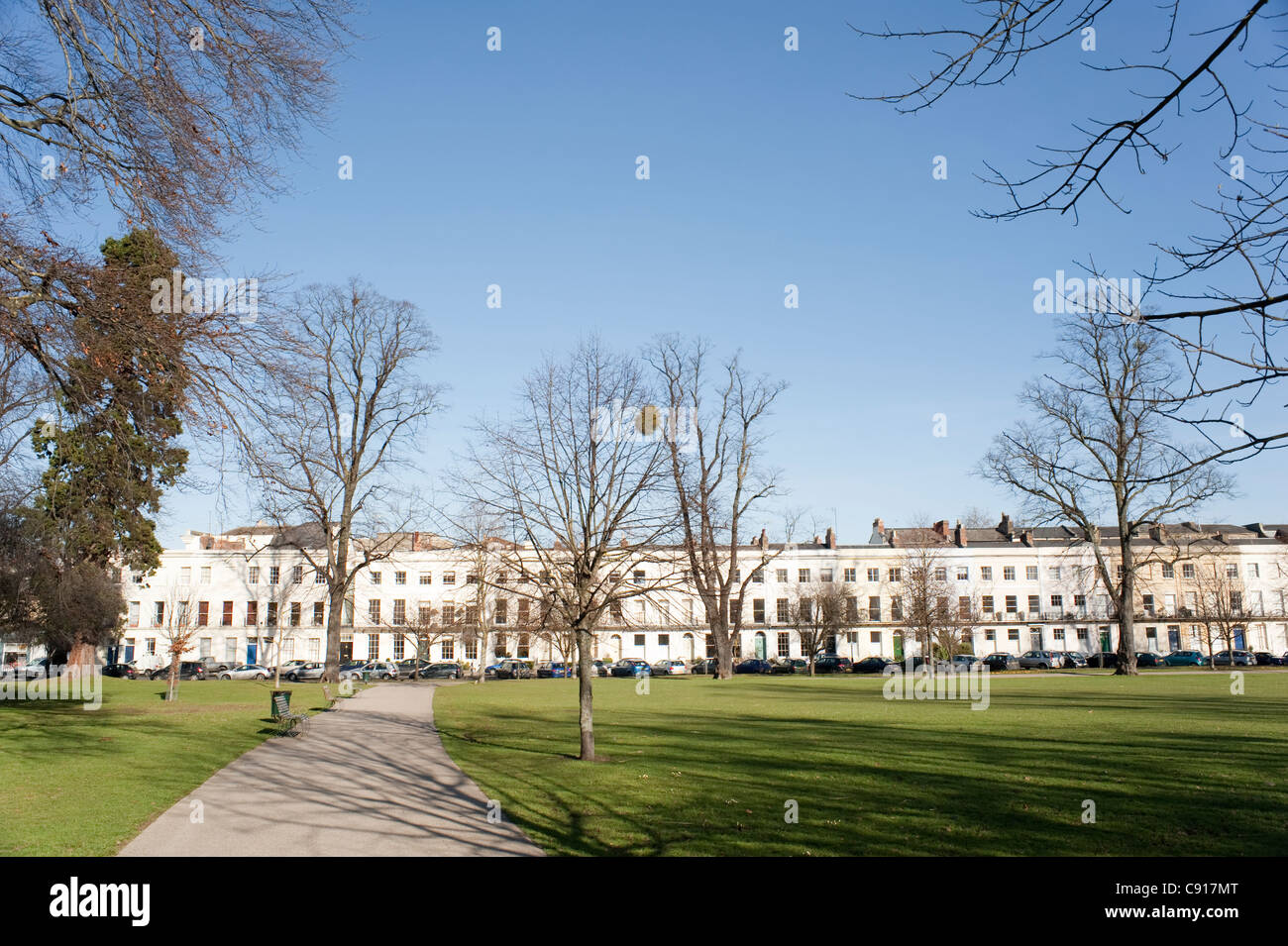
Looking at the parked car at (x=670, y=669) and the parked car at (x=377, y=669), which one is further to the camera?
the parked car at (x=670, y=669)

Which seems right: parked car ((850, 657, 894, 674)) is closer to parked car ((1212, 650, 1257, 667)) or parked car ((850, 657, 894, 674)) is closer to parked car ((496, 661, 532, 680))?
parked car ((1212, 650, 1257, 667))

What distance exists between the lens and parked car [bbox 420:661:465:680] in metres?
68.7

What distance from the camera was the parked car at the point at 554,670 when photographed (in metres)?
72.1

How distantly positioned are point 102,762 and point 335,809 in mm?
7126

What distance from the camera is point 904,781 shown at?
516 inches

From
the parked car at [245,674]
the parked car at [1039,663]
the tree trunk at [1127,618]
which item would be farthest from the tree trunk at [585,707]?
the parked car at [1039,663]

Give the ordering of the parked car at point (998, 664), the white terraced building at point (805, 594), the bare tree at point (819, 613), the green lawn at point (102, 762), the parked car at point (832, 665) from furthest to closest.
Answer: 1. the white terraced building at point (805, 594)
2. the parked car at point (832, 665)
3. the bare tree at point (819, 613)
4. the parked car at point (998, 664)
5. the green lawn at point (102, 762)

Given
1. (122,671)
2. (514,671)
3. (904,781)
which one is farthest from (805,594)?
(904,781)

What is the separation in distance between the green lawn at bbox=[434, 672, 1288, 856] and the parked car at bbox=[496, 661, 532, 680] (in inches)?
1830

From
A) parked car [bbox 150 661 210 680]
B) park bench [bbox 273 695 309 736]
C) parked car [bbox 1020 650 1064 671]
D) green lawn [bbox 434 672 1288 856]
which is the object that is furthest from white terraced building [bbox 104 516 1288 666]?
green lawn [bbox 434 672 1288 856]

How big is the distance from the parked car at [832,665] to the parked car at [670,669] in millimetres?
12013

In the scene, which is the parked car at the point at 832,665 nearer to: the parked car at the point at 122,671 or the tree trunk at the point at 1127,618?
the tree trunk at the point at 1127,618

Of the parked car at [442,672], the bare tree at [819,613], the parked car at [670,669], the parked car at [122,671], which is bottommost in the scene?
the parked car at [670,669]
